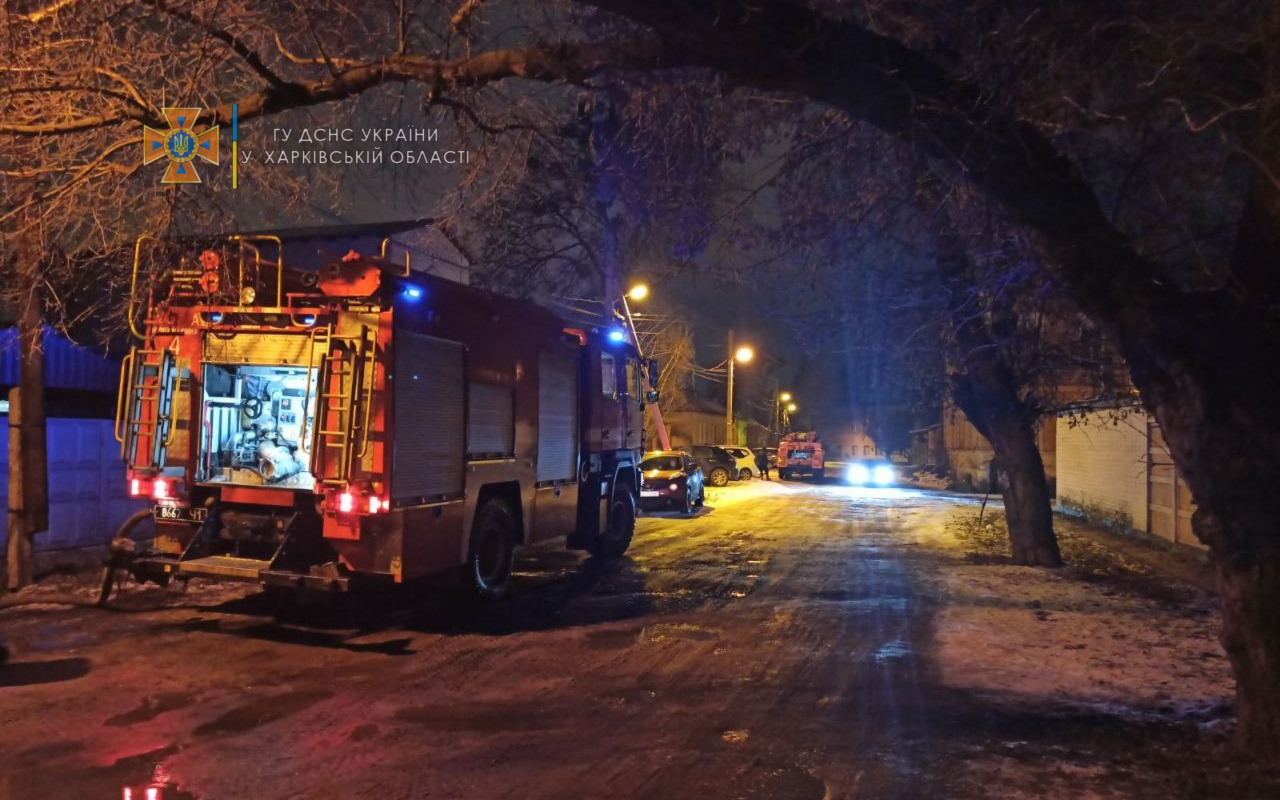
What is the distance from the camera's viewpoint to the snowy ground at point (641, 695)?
513 centimetres

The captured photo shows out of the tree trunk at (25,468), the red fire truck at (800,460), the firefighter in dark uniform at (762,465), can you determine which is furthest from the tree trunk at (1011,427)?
the red fire truck at (800,460)

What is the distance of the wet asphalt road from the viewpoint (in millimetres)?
5133

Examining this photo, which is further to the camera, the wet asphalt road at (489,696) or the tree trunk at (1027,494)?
the tree trunk at (1027,494)

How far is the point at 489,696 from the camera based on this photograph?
6.74m

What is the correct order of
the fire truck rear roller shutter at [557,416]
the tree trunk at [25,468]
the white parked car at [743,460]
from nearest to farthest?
the tree trunk at [25,468], the fire truck rear roller shutter at [557,416], the white parked car at [743,460]

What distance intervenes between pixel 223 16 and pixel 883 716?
25.9ft

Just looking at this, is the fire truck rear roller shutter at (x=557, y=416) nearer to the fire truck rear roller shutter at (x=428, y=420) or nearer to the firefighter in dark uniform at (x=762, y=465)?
the fire truck rear roller shutter at (x=428, y=420)

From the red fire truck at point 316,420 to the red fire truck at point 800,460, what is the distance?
34.5 metres

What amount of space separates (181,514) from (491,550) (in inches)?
126

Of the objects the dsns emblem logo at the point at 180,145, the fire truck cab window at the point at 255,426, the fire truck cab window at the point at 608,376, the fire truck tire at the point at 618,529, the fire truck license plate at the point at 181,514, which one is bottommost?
the fire truck tire at the point at 618,529

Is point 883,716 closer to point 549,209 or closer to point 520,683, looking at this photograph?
point 520,683

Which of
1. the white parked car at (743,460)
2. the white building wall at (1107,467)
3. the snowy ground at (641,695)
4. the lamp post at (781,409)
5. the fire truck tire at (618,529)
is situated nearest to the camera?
the snowy ground at (641,695)

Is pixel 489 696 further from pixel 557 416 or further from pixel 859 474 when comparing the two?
pixel 859 474

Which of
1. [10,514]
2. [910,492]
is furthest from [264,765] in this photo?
[910,492]
